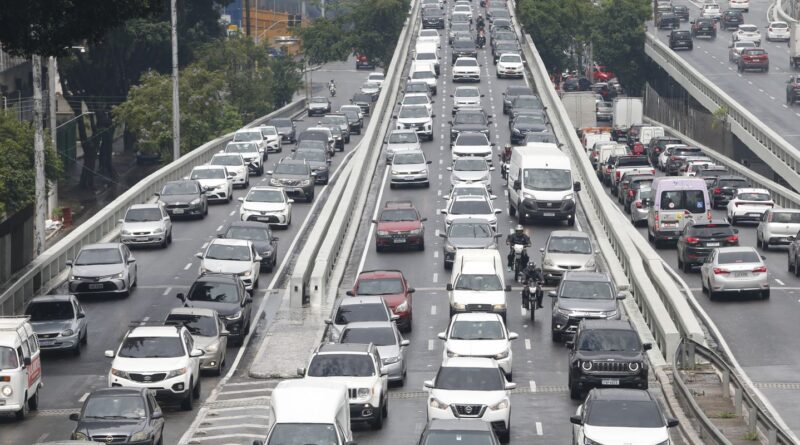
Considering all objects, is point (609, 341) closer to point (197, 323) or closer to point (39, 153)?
point (197, 323)

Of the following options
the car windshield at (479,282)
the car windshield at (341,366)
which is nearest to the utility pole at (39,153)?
the car windshield at (479,282)

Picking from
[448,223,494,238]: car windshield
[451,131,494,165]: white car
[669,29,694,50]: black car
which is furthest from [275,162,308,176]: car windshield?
[669,29,694,50]: black car

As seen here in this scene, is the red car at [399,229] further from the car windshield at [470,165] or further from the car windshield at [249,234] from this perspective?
the car windshield at [470,165]

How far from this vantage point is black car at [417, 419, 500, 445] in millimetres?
24625

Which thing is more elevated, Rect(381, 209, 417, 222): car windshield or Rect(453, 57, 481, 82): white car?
Rect(453, 57, 481, 82): white car

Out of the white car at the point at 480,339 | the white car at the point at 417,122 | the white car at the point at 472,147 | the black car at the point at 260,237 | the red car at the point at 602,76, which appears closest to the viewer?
the white car at the point at 480,339

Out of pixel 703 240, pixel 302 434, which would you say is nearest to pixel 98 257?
pixel 703 240

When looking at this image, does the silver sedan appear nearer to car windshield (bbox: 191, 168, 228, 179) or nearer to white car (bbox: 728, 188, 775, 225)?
white car (bbox: 728, 188, 775, 225)

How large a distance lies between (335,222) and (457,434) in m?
28.9

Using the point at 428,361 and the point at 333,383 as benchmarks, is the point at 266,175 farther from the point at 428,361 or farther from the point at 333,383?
the point at 333,383

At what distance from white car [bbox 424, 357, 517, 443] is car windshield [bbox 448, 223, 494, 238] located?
19.2 meters

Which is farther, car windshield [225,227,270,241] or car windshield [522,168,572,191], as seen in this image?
car windshield [522,168,572,191]

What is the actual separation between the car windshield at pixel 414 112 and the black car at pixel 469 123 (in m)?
1.71

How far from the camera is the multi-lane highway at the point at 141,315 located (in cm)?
3203
